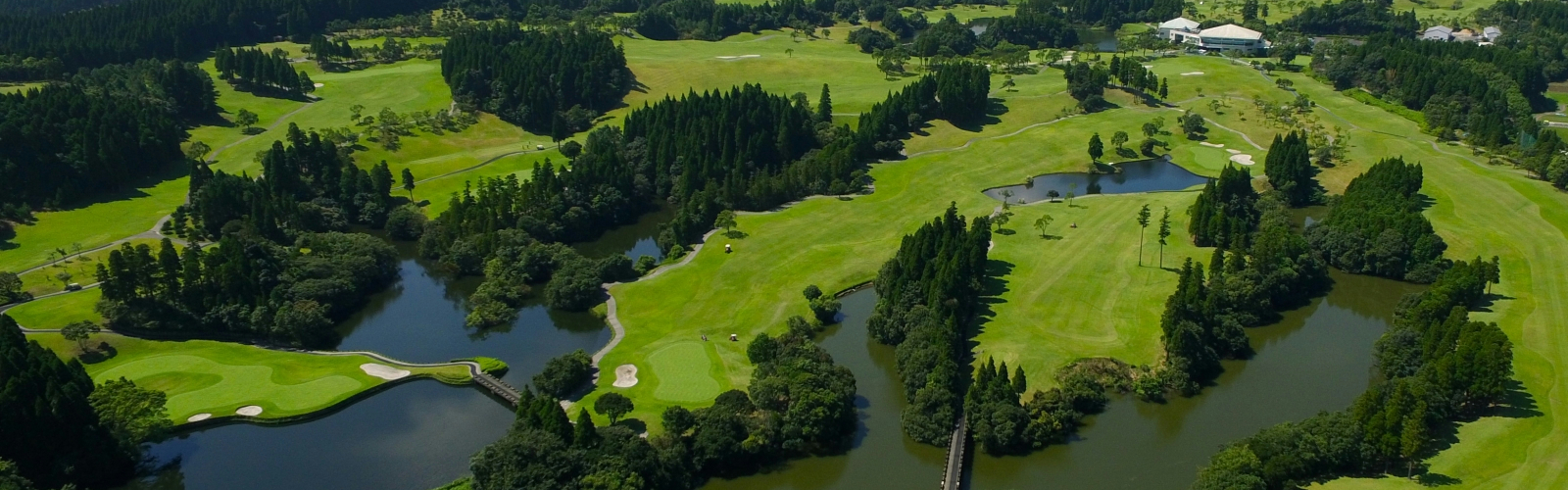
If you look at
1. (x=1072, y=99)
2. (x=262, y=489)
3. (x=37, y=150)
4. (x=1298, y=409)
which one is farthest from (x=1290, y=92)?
(x=37, y=150)

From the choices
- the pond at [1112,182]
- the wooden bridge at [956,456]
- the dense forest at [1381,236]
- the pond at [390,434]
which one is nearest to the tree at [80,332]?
the pond at [390,434]

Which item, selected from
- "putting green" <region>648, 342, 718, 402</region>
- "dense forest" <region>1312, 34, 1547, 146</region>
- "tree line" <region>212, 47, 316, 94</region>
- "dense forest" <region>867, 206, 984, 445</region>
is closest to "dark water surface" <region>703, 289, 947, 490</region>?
"dense forest" <region>867, 206, 984, 445</region>

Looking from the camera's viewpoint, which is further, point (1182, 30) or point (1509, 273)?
point (1182, 30)

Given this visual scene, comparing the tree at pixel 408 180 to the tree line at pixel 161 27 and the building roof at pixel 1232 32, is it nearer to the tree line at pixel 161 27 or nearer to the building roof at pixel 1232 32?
the tree line at pixel 161 27

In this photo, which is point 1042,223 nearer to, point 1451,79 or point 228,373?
point 228,373

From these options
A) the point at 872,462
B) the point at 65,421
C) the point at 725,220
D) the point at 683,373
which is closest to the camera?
the point at 65,421

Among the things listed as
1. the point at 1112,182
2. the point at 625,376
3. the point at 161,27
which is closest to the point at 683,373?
the point at 625,376
